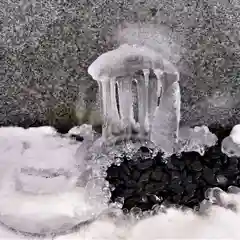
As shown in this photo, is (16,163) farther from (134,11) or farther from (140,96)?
(134,11)

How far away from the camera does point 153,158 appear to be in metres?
1.18

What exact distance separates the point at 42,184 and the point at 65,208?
0.10 meters

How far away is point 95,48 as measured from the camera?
1.17 metres

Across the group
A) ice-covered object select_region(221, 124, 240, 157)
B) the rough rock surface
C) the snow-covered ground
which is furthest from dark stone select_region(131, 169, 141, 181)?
ice-covered object select_region(221, 124, 240, 157)

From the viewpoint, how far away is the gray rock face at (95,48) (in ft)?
3.69

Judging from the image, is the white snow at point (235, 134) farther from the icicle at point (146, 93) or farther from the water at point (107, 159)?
the icicle at point (146, 93)

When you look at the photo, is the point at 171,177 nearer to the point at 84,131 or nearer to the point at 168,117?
the point at 168,117

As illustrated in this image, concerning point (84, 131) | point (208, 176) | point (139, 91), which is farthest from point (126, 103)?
point (208, 176)

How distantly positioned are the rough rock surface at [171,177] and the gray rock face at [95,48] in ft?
0.47

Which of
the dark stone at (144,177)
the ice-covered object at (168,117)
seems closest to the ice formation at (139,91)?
the ice-covered object at (168,117)

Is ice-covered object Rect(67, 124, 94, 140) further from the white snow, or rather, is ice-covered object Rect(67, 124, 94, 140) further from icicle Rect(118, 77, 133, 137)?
the white snow

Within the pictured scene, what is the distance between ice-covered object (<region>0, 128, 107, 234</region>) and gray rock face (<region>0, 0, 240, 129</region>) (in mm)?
76

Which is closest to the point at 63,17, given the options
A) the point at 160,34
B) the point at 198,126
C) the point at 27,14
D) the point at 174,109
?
the point at 27,14

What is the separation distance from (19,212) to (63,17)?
436 millimetres
